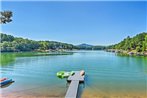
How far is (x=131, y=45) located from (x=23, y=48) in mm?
25747

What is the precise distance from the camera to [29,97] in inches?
290

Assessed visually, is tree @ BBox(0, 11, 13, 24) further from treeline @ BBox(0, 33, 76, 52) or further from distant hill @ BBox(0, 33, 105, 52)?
treeline @ BBox(0, 33, 76, 52)

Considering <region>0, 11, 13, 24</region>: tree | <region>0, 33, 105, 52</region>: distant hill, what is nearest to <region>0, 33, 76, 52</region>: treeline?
<region>0, 33, 105, 52</region>: distant hill

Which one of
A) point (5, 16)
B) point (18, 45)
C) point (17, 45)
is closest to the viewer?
point (5, 16)

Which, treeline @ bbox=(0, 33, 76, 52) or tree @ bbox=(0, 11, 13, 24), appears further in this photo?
treeline @ bbox=(0, 33, 76, 52)

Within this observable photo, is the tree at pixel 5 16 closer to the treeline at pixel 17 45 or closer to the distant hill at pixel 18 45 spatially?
the distant hill at pixel 18 45

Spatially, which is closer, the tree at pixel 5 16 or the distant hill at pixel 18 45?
the tree at pixel 5 16

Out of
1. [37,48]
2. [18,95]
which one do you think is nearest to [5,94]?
[18,95]

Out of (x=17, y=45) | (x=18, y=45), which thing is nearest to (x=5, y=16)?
(x=17, y=45)

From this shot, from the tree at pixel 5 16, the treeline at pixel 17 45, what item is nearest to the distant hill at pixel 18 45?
the treeline at pixel 17 45

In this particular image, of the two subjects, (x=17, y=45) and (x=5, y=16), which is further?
(x=17, y=45)

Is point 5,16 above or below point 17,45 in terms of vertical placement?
above

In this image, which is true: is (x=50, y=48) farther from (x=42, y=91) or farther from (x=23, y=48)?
(x=42, y=91)

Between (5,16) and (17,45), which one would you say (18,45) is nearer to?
(17,45)
